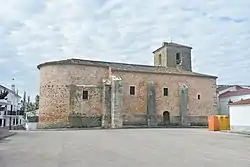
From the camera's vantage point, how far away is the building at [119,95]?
120 feet

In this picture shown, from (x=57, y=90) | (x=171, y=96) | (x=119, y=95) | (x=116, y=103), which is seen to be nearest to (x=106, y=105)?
(x=116, y=103)

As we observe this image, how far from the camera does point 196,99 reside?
43469mm

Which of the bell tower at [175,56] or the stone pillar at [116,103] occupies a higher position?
the bell tower at [175,56]

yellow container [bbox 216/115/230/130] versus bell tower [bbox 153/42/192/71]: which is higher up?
bell tower [bbox 153/42/192/71]

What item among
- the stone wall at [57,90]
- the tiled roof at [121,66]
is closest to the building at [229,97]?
the tiled roof at [121,66]

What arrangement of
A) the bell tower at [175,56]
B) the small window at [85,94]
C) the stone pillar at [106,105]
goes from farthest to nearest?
the bell tower at [175,56] → the small window at [85,94] → the stone pillar at [106,105]

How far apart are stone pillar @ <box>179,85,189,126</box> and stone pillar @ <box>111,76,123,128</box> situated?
9.52m

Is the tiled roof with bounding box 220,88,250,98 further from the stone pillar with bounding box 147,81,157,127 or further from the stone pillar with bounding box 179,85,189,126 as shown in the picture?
the stone pillar with bounding box 147,81,157,127

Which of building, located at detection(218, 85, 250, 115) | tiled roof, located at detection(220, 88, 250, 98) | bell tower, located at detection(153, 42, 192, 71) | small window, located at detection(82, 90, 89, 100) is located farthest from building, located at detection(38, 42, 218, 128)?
bell tower, located at detection(153, 42, 192, 71)

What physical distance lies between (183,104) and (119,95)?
33.4 feet

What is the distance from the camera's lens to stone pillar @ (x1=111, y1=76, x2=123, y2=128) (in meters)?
36.3

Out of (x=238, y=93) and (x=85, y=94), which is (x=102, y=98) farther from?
(x=238, y=93)

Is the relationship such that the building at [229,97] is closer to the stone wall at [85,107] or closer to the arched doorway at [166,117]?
the arched doorway at [166,117]

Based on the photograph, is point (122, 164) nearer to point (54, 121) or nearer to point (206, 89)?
point (54, 121)
